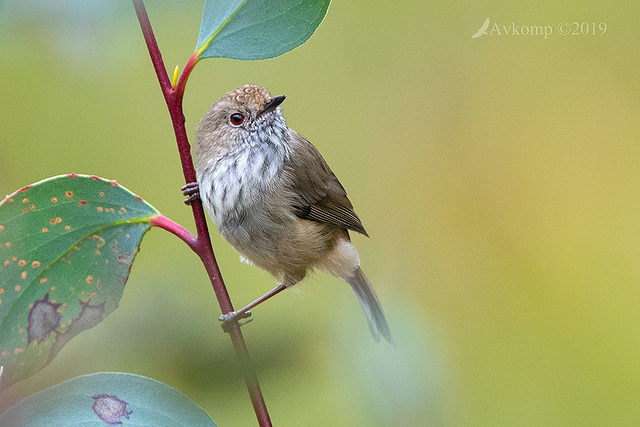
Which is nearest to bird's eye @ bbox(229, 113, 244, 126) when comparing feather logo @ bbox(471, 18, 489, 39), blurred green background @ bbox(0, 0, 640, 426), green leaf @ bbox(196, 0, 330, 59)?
blurred green background @ bbox(0, 0, 640, 426)

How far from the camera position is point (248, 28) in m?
1.21

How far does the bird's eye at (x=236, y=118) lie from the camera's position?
7.48 ft

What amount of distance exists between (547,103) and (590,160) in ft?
1.41

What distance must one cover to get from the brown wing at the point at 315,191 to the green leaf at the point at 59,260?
3.98 ft

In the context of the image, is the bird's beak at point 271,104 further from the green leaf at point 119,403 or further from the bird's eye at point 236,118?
the green leaf at point 119,403

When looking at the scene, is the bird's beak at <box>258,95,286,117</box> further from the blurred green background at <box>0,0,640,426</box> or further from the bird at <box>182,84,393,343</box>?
the blurred green background at <box>0,0,640,426</box>

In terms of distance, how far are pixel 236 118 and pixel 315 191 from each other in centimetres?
41

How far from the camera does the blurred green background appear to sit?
9.41ft

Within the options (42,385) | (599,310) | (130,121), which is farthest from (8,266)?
(599,310)

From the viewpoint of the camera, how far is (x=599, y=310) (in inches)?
125

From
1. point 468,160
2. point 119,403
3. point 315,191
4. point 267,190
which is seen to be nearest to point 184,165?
point 119,403

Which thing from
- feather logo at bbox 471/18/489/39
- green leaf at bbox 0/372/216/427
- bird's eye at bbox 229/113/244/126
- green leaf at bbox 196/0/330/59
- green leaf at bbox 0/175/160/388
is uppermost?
feather logo at bbox 471/18/489/39

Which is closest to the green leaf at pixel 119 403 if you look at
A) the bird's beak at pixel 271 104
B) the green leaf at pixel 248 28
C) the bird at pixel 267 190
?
the green leaf at pixel 248 28

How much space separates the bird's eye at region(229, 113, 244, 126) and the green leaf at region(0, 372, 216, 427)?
54.5 inches
